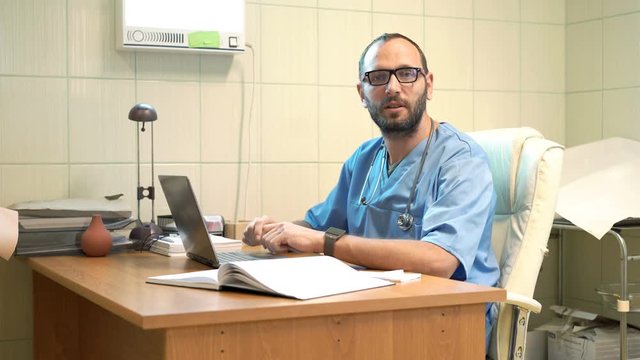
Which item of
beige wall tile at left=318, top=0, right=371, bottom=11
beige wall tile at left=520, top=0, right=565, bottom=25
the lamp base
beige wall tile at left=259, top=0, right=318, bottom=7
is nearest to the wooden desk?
the lamp base

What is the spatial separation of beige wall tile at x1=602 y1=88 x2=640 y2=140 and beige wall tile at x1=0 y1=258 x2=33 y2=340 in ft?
7.75

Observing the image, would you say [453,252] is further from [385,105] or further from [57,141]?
[57,141]

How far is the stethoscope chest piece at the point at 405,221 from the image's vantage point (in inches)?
86.1

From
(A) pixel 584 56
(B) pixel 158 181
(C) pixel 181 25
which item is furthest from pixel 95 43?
(A) pixel 584 56

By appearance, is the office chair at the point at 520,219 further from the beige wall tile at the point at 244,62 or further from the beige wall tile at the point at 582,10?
the beige wall tile at the point at 582,10

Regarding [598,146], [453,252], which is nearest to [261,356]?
[453,252]

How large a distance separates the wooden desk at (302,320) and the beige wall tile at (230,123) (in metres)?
1.17

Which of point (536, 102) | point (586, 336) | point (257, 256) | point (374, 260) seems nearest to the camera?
point (374, 260)

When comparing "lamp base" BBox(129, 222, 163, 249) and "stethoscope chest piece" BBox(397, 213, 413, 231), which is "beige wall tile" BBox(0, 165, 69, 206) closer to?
"lamp base" BBox(129, 222, 163, 249)

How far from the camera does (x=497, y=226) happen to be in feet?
7.22

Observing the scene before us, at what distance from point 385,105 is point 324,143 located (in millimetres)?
894

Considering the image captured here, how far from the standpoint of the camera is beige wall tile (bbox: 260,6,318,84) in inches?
122

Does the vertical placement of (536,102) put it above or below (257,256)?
above

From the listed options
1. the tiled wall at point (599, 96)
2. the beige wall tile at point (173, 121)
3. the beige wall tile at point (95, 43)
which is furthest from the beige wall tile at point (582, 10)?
the beige wall tile at point (95, 43)
